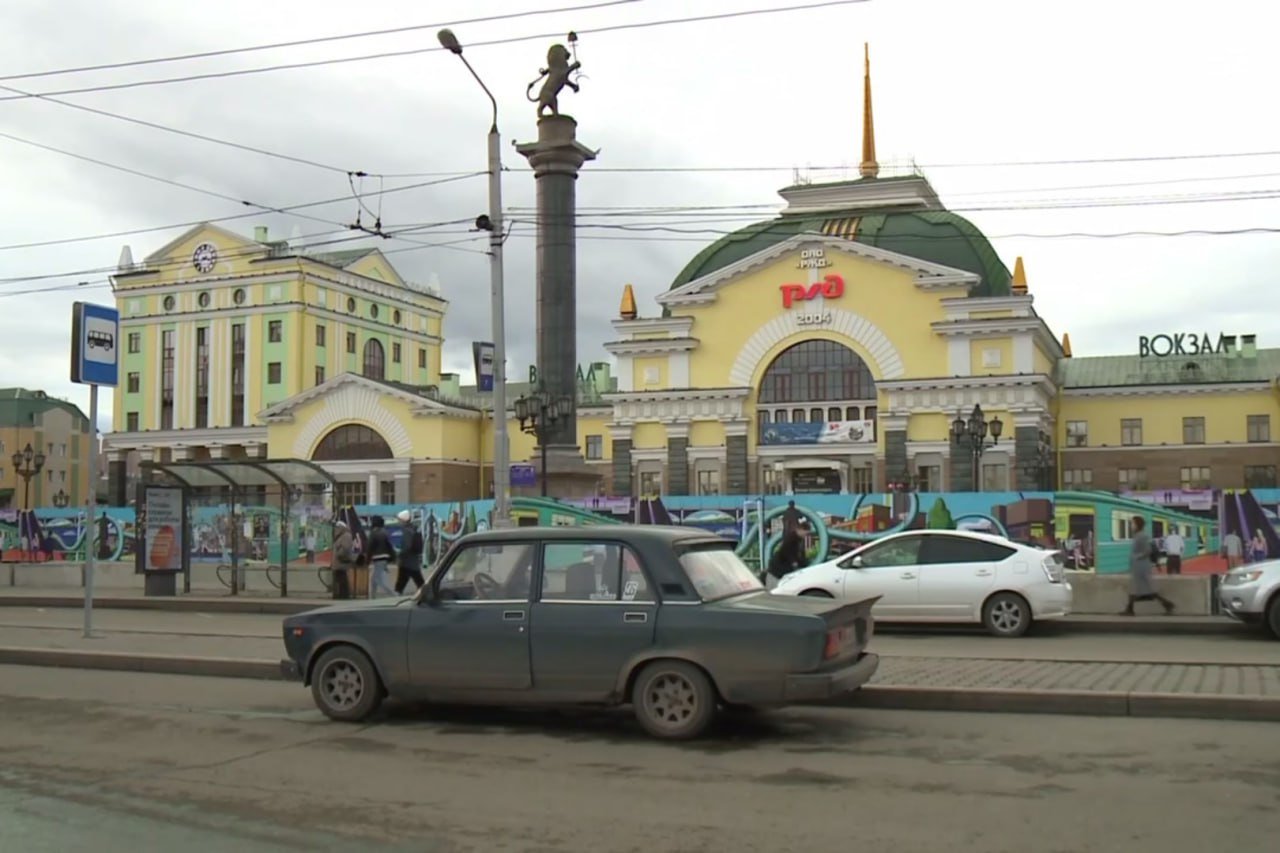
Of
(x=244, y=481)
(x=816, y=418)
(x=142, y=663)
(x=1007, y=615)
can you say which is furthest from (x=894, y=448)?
(x=142, y=663)

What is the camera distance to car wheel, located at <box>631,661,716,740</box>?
9.34 meters

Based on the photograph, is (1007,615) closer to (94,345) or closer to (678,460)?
(94,345)

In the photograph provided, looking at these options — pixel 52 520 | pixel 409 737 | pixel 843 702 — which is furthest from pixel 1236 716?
pixel 52 520

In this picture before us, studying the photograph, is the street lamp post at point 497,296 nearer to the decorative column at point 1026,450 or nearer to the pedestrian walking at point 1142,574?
the pedestrian walking at point 1142,574

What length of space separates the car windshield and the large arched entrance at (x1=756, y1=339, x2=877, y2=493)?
56.8m

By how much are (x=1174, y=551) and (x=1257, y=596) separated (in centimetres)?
969

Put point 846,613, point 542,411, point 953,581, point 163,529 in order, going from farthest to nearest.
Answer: point 542,411
point 163,529
point 953,581
point 846,613

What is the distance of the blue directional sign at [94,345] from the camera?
16.8m

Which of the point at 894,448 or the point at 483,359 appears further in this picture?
the point at 894,448

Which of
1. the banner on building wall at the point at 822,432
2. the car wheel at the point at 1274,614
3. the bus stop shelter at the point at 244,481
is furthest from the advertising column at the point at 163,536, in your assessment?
the banner on building wall at the point at 822,432

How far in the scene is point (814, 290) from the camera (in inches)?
2699

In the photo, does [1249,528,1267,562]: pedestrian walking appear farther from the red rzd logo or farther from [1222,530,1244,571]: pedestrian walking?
the red rzd logo

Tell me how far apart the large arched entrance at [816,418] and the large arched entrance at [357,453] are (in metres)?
24.0

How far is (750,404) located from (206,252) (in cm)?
4621
